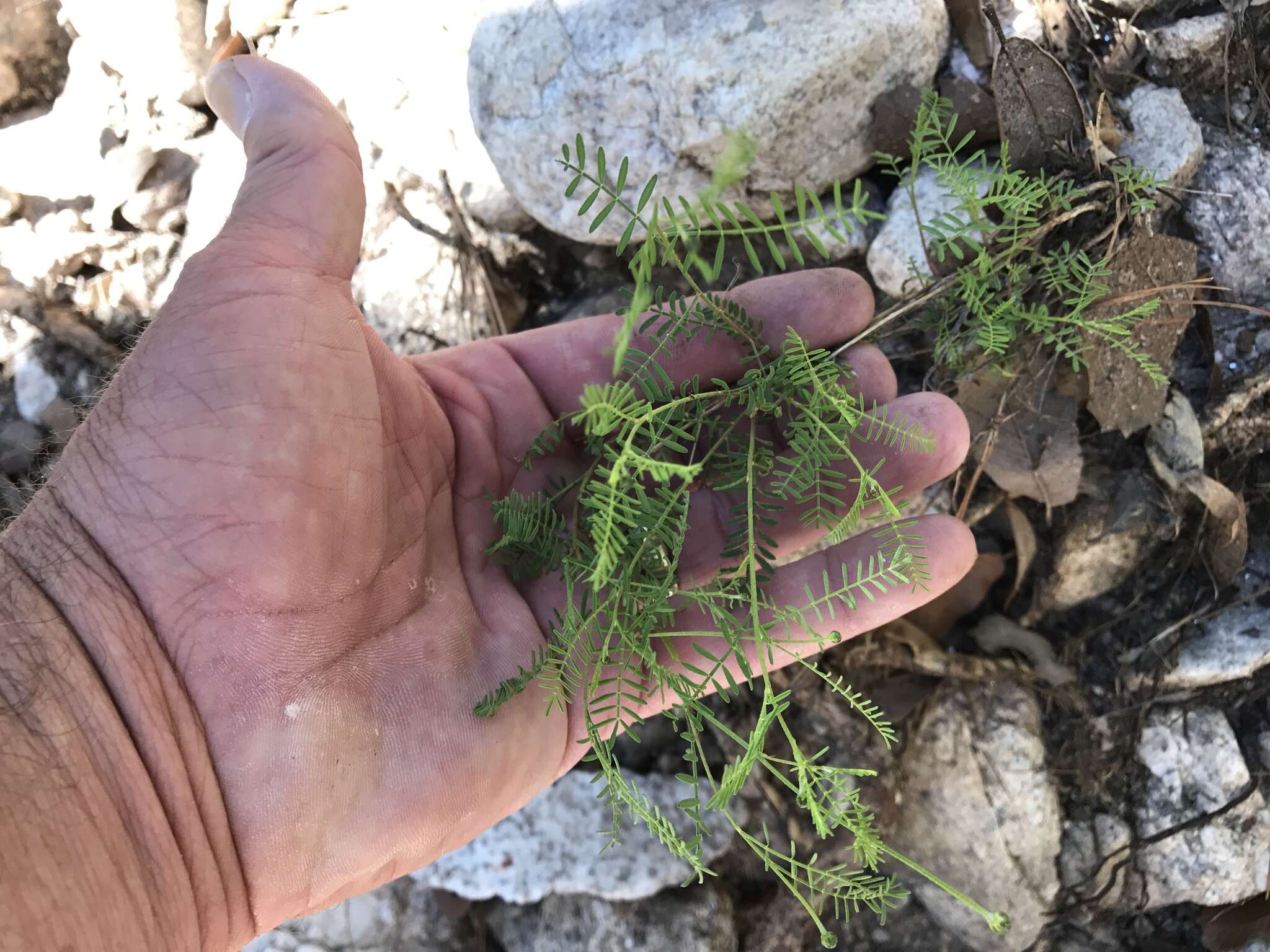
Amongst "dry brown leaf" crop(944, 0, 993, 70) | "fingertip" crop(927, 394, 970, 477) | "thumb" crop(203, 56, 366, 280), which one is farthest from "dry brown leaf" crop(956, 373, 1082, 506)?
"thumb" crop(203, 56, 366, 280)

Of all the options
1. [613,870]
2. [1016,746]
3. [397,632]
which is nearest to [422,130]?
[397,632]

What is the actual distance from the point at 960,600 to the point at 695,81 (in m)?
1.97

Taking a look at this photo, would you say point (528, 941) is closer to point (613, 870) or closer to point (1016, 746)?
point (613, 870)

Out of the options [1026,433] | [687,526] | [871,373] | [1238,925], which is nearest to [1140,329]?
[1026,433]

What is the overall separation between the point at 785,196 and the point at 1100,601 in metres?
1.76

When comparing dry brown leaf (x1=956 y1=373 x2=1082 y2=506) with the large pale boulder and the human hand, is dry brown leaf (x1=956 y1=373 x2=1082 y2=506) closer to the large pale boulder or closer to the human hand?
the human hand

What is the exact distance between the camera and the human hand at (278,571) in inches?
88.9

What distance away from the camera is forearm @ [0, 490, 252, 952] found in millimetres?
2062

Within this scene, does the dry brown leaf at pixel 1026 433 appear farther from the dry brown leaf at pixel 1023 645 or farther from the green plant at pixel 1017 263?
the dry brown leaf at pixel 1023 645

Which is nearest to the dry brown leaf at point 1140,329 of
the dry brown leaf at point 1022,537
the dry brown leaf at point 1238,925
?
the dry brown leaf at point 1022,537

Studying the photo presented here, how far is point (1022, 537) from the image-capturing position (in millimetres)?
3176

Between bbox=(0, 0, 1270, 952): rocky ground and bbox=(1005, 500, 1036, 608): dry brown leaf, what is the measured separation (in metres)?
0.01

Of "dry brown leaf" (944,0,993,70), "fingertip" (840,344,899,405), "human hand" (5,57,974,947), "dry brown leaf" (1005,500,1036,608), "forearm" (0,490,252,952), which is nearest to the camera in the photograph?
"forearm" (0,490,252,952)

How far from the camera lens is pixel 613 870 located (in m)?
3.23
